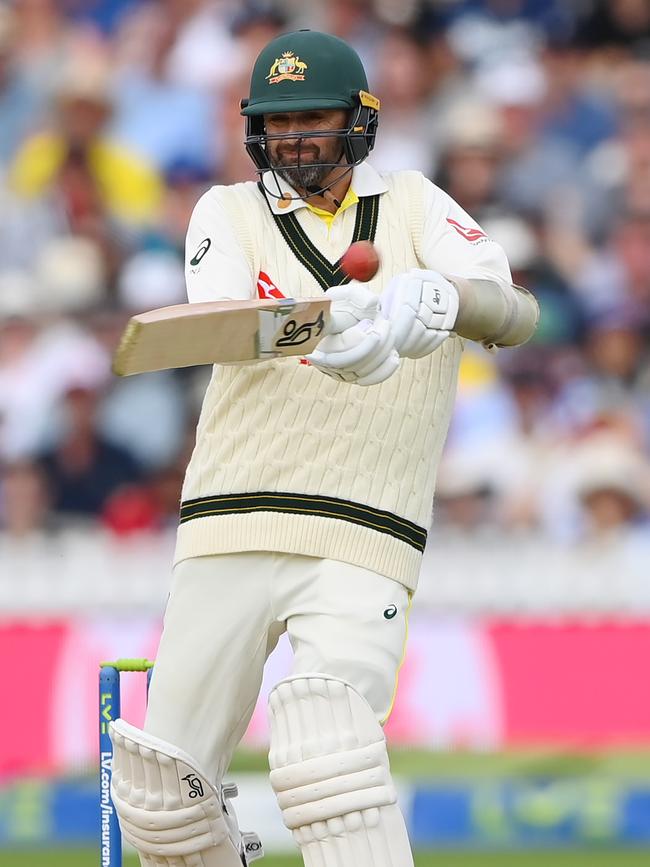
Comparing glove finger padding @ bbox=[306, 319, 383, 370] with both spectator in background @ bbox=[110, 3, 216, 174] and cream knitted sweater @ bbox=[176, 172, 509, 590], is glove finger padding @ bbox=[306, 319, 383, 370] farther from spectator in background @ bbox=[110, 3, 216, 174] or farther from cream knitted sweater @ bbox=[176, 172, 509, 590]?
spectator in background @ bbox=[110, 3, 216, 174]

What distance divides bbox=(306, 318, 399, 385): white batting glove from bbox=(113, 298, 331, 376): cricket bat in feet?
0.08

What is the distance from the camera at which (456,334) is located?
3.27 metres

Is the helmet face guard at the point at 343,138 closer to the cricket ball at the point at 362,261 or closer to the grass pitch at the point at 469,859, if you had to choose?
the cricket ball at the point at 362,261

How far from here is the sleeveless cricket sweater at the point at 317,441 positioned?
325 centimetres

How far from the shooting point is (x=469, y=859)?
17.1 ft

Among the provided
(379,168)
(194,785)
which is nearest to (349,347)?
(194,785)

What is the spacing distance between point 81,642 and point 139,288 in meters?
2.15

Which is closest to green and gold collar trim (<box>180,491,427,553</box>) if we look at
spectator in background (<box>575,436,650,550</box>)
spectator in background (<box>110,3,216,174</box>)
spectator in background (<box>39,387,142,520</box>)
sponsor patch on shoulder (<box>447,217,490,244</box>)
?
sponsor patch on shoulder (<box>447,217,490,244</box>)

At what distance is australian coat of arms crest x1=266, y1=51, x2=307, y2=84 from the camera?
3.32 metres

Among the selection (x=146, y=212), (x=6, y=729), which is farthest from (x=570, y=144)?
(x=6, y=729)

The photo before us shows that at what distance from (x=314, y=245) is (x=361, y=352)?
1.69 feet

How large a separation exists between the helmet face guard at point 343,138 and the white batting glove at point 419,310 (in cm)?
42

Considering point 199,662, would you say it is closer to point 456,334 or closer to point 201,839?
point 201,839

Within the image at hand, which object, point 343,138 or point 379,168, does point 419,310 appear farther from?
point 379,168
